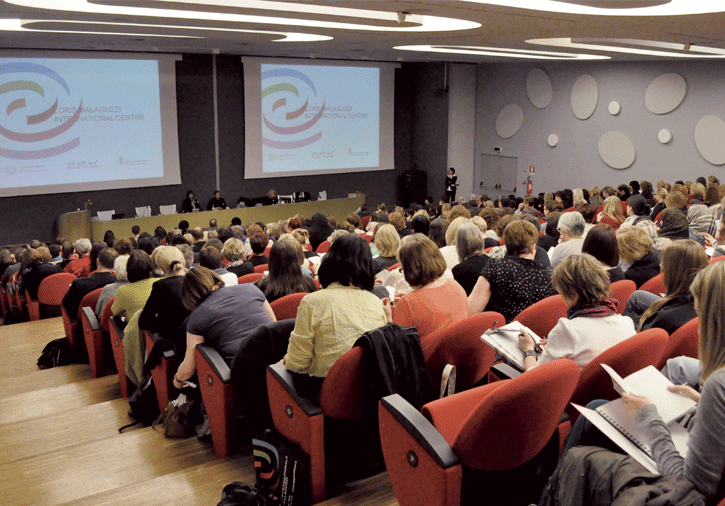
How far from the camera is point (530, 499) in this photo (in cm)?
250

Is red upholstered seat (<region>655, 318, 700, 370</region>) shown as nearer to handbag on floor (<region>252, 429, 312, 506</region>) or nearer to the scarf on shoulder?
the scarf on shoulder

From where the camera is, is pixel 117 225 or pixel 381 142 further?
pixel 381 142

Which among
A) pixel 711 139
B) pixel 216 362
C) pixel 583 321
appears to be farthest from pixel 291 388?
pixel 711 139

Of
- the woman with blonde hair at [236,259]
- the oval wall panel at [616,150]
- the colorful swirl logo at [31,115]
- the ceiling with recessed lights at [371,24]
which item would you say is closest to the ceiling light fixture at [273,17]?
the ceiling with recessed lights at [371,24]

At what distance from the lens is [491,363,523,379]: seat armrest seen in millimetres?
3011

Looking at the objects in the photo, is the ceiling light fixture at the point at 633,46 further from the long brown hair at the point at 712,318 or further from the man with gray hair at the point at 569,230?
the long brown hair at the point at 712,318

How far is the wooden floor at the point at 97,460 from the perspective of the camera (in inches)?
121

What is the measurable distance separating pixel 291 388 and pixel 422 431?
82 cm

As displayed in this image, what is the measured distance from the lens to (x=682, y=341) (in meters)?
2.79

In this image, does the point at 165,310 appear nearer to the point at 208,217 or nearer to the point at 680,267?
the point at 680,267

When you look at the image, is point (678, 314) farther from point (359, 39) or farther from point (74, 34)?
point (74, 34)

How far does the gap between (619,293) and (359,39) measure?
7.12 metres

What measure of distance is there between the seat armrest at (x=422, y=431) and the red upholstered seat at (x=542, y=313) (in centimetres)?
112

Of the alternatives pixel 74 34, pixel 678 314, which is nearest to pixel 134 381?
pixel 678 314
